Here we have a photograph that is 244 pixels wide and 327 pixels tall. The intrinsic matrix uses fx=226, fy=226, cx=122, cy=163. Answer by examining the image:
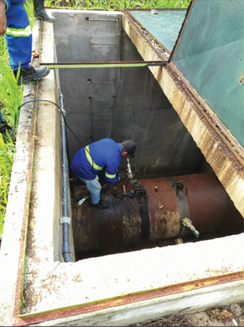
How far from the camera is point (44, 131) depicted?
206 cm

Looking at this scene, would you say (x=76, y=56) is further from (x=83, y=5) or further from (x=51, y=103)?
(x=51, y=103)

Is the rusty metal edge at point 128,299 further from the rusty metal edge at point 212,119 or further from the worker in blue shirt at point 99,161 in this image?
the worker in blue shirt at point 99,161

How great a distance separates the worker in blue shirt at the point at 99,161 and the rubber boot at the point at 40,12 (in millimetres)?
2524

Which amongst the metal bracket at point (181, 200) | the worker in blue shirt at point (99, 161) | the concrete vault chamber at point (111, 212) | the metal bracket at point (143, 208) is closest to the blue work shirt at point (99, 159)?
→ the worker in blue shirt at point (99, 161)

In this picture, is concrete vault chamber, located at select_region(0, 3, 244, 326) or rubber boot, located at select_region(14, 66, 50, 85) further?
rubber boot, located at select_region(14, 66, 50, 85)

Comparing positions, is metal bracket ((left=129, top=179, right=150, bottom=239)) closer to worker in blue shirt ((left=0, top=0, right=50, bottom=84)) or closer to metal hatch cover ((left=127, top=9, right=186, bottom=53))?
worker in blue shirt ((left=0, top=0, right=50, bottom=84))

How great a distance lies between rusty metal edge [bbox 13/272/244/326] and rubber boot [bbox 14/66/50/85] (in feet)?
7.47

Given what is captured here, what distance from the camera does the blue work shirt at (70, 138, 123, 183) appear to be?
9.86 ft

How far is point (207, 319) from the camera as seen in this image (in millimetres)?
1367

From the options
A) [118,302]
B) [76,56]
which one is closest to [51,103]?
[118,302]

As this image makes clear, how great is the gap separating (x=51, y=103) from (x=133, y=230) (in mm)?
1916

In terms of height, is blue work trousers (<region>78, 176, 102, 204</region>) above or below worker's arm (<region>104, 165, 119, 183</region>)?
below

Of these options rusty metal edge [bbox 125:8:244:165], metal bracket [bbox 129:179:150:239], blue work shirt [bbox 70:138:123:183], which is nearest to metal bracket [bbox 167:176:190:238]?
metal bracket [bbox 129:179:150:239]

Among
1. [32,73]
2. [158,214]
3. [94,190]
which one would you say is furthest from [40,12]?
[158,214]
